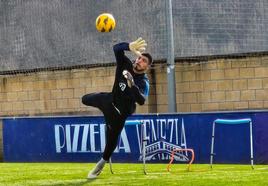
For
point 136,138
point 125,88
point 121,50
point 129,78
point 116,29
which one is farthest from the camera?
point 116,29

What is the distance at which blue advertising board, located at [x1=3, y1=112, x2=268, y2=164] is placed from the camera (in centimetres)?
1717

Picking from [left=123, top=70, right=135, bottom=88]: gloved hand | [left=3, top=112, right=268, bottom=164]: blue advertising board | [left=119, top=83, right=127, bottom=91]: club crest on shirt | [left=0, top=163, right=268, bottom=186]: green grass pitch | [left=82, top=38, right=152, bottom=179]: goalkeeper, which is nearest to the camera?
[left=0, top=163, right=268, bottom=186]: green grass pitch

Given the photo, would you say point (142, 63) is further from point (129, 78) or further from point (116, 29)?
point (116, 29)

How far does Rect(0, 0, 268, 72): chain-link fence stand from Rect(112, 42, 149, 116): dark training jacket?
342 inches

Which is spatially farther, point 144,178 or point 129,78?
point 144,178

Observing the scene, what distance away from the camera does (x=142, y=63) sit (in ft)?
39.7

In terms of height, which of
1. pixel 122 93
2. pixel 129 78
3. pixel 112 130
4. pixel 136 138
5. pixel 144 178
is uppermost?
pixel 129 78

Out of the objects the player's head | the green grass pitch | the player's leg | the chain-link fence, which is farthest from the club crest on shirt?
the chain-link fence

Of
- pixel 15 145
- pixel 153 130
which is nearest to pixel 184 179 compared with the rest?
pixel 153 130

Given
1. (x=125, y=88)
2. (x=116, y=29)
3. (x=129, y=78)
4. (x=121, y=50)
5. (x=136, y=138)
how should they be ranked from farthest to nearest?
(x=116, y=29)
(x=136, y=138)
(x=125, y=88)
(x=121, y=50)
(x=129, y=78)

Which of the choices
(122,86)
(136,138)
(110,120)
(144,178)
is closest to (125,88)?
(122,86)

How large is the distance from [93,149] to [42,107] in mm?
4774

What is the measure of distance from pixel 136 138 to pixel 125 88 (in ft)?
22.5

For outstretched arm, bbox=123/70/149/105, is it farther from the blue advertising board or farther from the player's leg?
the blue advertising board
